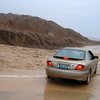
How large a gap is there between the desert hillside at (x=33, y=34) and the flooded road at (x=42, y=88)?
30444 mm

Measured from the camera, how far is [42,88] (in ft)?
34.1

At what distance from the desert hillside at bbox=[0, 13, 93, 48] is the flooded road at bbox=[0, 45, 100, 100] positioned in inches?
1199

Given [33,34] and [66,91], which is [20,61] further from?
[33,34]

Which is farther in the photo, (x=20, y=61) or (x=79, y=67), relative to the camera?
(x=20, y=61)

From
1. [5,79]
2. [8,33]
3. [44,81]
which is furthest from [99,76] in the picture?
[8,33]

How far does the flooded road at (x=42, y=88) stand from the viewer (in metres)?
9.16

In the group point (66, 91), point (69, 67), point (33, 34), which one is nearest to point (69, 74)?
point (69, 67)

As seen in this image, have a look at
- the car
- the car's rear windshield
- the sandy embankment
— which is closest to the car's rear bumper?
the car

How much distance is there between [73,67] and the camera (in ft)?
35.2

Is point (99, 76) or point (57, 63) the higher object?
point (57, 63)

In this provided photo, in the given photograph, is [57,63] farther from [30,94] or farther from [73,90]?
[30,94]

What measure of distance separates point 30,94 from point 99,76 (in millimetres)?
5674

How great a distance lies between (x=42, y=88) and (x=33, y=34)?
4054 cm

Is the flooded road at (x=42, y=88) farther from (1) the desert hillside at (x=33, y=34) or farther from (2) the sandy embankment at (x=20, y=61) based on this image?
(1) the desert hillside at (x=33, y=34)
